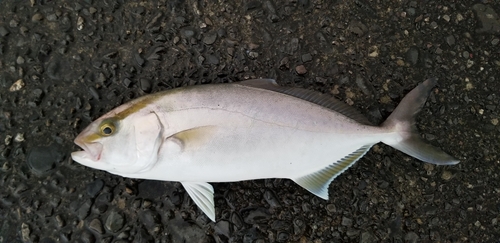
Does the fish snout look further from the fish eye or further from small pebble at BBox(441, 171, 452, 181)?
small pebble at BBox(441, 171, 452, 181)

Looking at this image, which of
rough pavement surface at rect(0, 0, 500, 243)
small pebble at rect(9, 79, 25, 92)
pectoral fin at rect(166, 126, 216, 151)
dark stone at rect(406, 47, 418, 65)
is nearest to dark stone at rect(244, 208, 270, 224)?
rough pavement surface at rect(0, 0, 500, 243)

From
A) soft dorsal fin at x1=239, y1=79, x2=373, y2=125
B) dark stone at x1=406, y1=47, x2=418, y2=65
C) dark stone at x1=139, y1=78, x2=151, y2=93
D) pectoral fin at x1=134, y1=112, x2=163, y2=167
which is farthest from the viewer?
dark stone at x1=406, y1=47, x2=418, y2=65

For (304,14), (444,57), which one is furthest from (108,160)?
(444,57)

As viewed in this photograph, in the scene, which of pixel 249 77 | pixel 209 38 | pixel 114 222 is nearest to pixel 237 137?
pixel 249 77

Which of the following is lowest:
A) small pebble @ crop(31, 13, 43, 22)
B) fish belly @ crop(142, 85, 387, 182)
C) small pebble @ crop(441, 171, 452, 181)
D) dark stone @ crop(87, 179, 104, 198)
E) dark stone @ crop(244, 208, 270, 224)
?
dark stone @ crop(244, 208, 270, 224)

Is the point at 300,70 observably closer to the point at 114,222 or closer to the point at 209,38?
the point at 209,38

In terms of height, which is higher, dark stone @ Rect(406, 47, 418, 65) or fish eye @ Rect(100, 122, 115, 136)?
fish eye @ Rect(100, 122, 115, 136)
